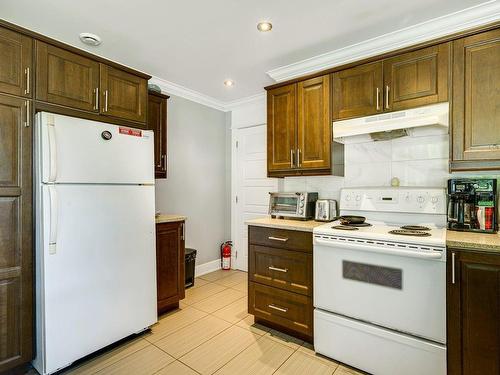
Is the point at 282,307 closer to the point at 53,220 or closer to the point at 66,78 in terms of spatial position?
the point at 53,220

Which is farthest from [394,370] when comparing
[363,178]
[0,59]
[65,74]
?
[0,59]

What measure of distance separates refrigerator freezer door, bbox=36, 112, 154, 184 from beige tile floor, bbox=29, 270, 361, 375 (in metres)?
1.35

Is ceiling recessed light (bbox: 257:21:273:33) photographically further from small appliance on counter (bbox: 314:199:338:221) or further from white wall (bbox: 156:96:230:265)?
white wall (bbox: 156:96:230:265)

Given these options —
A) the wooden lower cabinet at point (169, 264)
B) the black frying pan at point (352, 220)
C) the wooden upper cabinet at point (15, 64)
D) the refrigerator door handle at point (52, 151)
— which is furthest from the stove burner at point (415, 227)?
the wooden upper cabinet at point (15, 64)

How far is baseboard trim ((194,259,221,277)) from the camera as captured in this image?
3797 mm

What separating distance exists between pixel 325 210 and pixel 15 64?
8.47 ft

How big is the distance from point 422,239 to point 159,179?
2.79 metres

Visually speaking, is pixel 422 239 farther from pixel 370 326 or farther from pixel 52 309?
pixel 52 309

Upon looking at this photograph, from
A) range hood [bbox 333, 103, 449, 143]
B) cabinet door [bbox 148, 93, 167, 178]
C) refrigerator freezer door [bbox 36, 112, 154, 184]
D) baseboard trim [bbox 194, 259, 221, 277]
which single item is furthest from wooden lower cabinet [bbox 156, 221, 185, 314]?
range hood [bbox 333, 103, 449, 143]

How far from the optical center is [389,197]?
2.28 meters

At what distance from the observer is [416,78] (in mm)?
2006

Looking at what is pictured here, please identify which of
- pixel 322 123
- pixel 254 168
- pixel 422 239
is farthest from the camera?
pixel 254 168

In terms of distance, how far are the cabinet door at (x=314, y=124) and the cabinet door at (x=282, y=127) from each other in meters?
0.07

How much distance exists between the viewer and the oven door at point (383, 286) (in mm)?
1584
